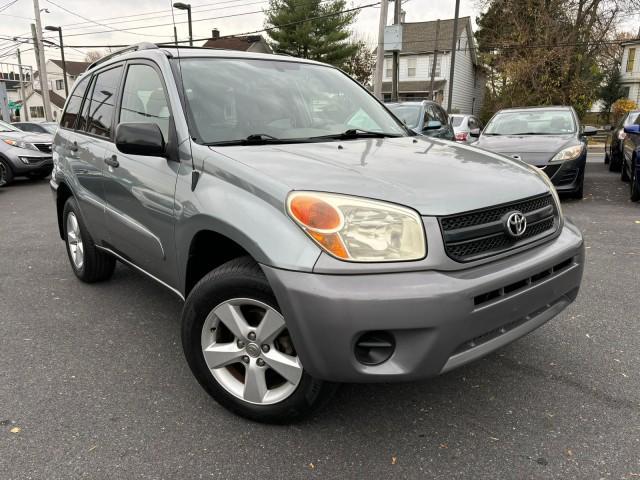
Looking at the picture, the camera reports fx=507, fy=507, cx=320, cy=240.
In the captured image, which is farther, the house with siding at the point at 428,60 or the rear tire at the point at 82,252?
the house with siding at the point at 428,60

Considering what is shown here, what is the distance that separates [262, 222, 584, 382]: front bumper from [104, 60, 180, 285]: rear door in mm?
964

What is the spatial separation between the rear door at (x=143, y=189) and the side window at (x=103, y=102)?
169mm

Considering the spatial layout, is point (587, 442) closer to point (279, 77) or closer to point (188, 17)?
point (279, 77)

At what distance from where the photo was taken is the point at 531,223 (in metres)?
2.35

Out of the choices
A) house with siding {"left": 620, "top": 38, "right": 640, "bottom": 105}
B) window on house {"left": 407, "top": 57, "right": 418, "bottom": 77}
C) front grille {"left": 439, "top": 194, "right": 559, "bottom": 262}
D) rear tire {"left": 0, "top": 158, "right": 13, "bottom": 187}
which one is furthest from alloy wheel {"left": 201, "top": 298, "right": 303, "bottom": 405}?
house with siding {"left": 620, "top": 38, "right": 640, "bottom": 105}

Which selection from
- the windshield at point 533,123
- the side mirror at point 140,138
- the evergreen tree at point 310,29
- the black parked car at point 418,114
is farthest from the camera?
the evergreen tree at point 310,29

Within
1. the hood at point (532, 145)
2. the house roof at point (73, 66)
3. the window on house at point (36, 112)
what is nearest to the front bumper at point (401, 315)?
the hood at point (532, 145)

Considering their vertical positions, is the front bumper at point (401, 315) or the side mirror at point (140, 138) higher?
the side mirror at point (140, 138)

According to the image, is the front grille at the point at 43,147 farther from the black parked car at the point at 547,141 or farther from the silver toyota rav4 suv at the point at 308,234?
the silver toyota rav4 suv at the point at 308,234

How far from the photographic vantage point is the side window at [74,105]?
4241 mm

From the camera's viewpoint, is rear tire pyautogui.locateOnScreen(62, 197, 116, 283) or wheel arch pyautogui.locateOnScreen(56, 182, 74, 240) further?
wheel arch pyautogui.locateOnScreen(56, 182, 74, 240)

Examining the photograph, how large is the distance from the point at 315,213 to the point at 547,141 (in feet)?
22.9

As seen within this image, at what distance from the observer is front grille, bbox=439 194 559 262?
203 cm

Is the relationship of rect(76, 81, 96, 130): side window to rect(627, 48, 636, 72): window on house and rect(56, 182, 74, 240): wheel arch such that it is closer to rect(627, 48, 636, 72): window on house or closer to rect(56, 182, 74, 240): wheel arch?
rect(56, 182, 74, 240): wheel arch
